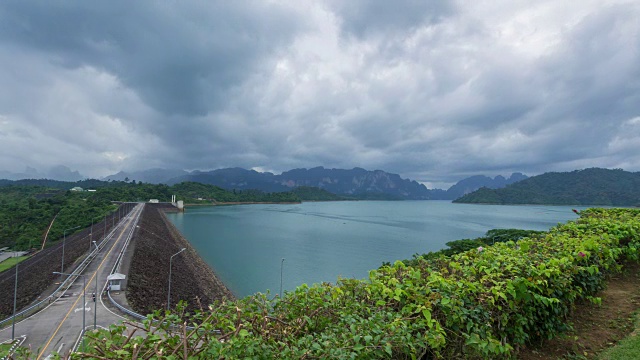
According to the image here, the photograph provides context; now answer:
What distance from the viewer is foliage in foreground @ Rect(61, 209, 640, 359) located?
2.21 meters

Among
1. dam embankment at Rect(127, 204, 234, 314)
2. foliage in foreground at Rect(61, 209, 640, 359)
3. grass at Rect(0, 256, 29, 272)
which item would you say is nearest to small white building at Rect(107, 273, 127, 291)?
dam embankment at Rect(127, 204, 234, 314)

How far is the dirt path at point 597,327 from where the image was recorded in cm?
372

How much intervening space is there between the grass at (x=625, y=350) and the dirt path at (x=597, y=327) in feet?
0.26

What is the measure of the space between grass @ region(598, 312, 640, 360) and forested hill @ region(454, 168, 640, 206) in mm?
191020

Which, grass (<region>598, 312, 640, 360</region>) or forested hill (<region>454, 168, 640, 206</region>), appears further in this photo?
forested hill (<region>454, 168, 640, 206</region>)

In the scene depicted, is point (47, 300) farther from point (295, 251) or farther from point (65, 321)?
point (295, 251)

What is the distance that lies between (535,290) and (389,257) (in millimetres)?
39300

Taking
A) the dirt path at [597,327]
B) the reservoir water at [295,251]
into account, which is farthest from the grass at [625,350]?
the reservoir water at [295,251]

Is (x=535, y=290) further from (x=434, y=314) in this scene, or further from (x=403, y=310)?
(x=403, y=310)

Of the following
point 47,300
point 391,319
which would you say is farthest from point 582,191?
point 47,300

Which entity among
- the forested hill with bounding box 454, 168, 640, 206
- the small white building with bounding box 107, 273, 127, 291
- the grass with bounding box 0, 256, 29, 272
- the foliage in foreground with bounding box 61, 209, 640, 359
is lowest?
the grass with bounding box 0, 256, 29, 272

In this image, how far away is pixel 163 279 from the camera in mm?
29469

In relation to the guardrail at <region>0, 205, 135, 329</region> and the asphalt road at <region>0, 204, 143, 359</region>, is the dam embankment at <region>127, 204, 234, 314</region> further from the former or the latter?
the guardrail at <region>0, 205, 135, 329</region>

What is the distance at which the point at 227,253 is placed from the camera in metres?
44.4
